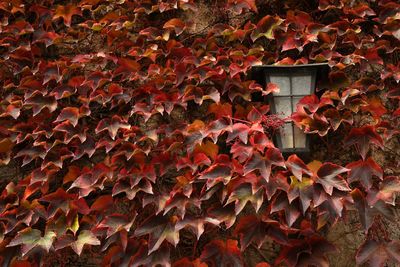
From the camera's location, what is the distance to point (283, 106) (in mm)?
2133

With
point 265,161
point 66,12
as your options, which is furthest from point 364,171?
point 66,12

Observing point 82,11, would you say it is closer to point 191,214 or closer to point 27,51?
point 27,51

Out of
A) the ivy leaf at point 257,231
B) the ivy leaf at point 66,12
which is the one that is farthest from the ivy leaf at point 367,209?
the ivy leaf at point 66,12

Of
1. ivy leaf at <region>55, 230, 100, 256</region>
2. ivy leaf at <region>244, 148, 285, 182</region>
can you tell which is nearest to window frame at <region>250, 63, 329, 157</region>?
ivy leaf at <region>244, 148, 285, 182</region>

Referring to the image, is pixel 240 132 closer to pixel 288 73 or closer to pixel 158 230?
pixel 288 73

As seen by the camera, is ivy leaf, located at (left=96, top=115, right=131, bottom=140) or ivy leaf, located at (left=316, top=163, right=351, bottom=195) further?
ivy leaf, located at (left=96, top=115, right=131, bottom=140)

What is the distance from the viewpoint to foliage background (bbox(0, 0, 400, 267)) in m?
2.02

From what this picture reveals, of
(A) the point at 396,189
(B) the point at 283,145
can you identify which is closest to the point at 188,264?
(B) the point at 283,145

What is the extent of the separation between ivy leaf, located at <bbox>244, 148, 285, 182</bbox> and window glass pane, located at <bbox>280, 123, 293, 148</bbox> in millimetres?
130

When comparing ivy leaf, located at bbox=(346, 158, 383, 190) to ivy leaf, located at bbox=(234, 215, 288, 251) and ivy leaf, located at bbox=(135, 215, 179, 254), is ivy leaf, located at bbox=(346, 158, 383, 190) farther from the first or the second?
ivy leaf, located at bbox=(135, 215, 179, 254)

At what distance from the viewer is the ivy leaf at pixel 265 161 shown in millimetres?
1964

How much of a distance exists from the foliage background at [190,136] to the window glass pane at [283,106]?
0.06 m

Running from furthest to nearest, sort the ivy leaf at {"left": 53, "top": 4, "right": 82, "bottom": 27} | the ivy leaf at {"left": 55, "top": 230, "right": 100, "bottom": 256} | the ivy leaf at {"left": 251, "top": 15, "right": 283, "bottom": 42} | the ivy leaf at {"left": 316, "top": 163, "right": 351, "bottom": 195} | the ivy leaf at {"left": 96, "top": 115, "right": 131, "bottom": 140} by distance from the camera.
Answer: the ivy leaf at {"left": 53, "top": 4, "right": 82, "bottom": 27}, the ivy leaf at {"left": 251, "top": 15, "right": 283, "bottom": 42}, the ivy leaf at {"left": 96, "top": 115, "right": 131, "bottom": 140}, the ivy leaf at {"left": 55, "top": 230, "right": 100, "bottom": 256}, the ivy leaf at {"left": 316, "top": 163, "right": 351, "bottom": 195}

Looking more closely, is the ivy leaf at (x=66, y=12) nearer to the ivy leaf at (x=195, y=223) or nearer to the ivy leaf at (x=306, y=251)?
the ivy leaf at (x=195, y=223)
